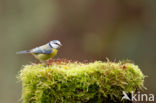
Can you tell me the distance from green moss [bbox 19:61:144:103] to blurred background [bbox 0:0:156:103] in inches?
172

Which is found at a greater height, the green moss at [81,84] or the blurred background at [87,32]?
the blurred background at [87,32]

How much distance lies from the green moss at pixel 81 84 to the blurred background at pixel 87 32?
14.3ft

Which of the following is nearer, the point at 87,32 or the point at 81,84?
the point at 81,84

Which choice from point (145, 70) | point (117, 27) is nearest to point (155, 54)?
point (145, 70)

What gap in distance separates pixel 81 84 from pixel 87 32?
16.6ft

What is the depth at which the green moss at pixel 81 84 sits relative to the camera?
7.76 feet

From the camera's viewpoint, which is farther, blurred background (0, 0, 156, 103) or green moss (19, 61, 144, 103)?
blurred background (0, 0, 156, 103)

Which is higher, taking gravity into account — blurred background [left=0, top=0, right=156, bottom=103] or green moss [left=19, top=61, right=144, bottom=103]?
blurred background [left=0, top=0, right=156, bottom=103]

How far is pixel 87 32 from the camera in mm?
7387

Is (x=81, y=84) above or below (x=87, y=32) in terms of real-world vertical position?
below

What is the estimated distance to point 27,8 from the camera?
26.8ft

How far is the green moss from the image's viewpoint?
93.1 inches

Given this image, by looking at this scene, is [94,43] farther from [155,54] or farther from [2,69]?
[2,69]

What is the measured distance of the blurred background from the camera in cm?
715
